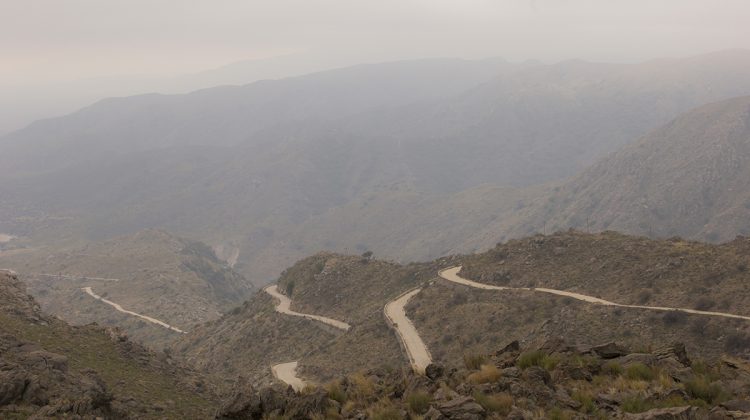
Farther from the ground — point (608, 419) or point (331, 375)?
point (608, 419)

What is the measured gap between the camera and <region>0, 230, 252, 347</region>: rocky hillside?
273ft

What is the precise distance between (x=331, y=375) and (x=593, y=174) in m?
170

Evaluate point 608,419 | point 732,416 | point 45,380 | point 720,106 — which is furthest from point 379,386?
point 720,106

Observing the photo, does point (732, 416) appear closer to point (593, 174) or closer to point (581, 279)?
point (581, 279)

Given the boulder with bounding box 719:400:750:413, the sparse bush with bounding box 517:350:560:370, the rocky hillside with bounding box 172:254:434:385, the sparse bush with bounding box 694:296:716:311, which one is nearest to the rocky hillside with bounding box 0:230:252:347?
the rocky hillside with bounding box 172:254:434:385

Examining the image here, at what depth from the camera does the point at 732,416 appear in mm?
12633

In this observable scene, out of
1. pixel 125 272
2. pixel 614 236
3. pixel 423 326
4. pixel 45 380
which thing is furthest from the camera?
pixel 125 272

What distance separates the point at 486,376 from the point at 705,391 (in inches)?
203

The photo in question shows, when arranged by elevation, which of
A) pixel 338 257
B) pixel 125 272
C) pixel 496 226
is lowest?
pixel 496 226

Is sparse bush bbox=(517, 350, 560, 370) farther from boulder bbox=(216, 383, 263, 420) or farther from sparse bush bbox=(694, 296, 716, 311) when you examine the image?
sparse bush bbox=(694, 296, 716, 311)

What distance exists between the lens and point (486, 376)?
53.5 feet

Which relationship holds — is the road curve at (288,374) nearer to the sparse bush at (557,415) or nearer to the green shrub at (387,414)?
the green shrub at (387,414)

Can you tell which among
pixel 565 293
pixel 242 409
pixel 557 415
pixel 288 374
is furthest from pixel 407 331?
pixel 557 415

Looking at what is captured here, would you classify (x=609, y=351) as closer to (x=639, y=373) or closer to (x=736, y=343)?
(x=639, y=373)
